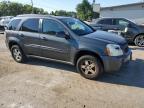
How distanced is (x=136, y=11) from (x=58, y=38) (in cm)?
2896

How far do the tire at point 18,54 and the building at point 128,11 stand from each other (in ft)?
89.8

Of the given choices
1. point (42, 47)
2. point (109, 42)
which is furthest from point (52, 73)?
point (109, 42)

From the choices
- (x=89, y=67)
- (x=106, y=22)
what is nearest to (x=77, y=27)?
(x=89, y=67)

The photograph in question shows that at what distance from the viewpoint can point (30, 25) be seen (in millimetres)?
8328

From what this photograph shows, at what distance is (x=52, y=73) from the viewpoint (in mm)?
7586

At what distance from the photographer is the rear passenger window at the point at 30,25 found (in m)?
8.11

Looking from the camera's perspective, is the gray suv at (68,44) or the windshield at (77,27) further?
the windshield at (77,27)

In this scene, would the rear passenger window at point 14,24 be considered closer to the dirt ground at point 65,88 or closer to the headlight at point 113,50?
the dirt ground at point 65,88

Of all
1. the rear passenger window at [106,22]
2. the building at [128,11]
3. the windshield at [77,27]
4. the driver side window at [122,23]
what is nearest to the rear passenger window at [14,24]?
the windshield at [77,27]

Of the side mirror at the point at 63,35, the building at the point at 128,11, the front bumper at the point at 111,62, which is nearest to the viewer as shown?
the front bumper at the point at 111,62

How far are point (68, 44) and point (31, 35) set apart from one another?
1590 millimetres

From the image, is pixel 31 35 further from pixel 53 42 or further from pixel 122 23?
pixel 122 23

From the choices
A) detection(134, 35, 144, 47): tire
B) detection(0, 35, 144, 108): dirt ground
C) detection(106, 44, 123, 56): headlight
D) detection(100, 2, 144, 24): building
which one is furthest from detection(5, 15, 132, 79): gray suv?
detection(100, 2, 144, 24): building

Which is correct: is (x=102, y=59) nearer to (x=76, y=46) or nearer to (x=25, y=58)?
(x=76, y=46)
